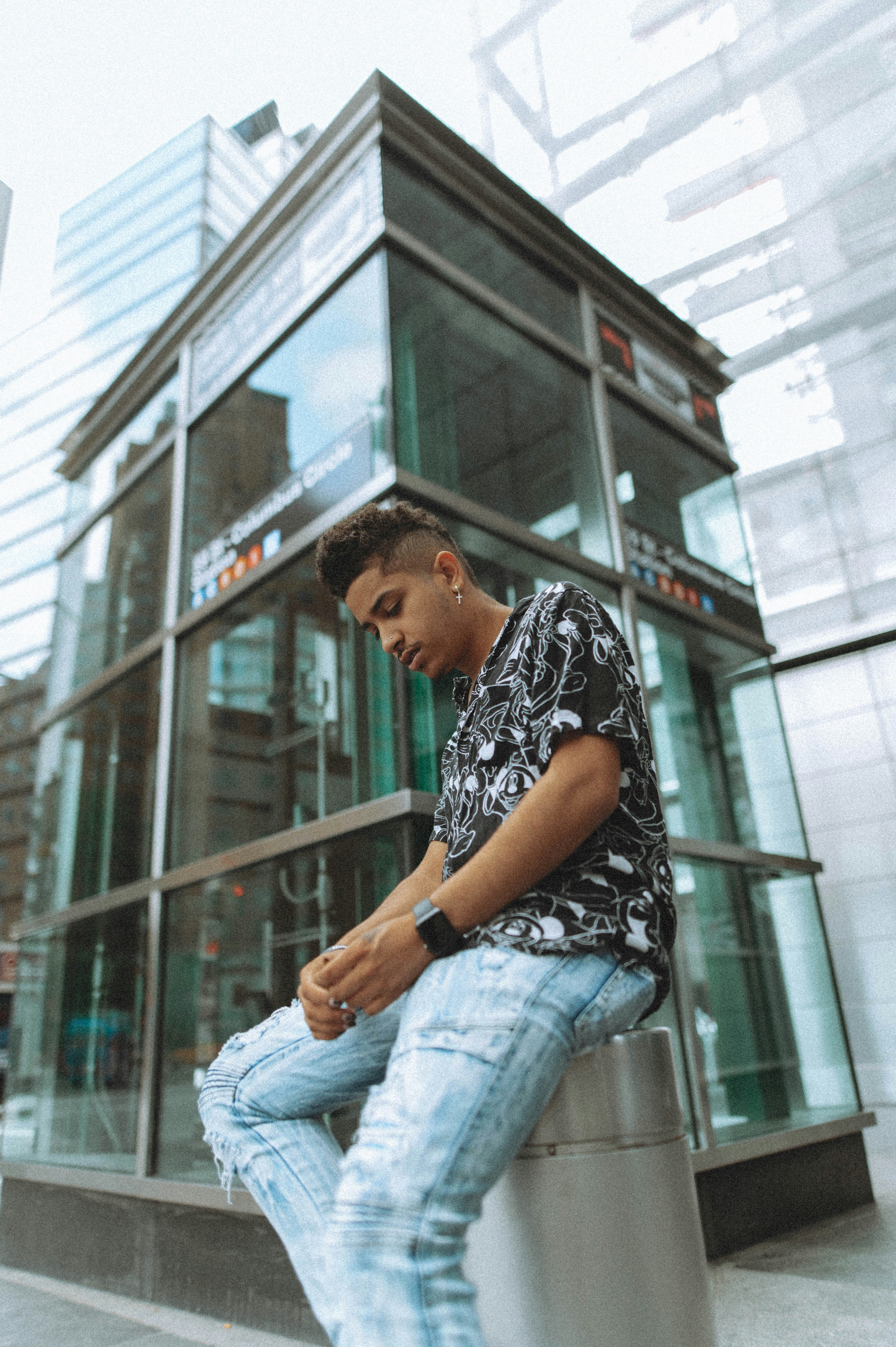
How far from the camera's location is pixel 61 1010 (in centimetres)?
458

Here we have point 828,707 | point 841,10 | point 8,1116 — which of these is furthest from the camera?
point 841,10

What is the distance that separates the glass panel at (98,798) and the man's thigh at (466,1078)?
345cm

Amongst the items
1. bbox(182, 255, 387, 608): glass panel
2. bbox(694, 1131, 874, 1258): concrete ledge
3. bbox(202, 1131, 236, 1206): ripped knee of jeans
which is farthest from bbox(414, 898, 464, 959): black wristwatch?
bbox(694, 1131, 874, 1258): concrete ledge

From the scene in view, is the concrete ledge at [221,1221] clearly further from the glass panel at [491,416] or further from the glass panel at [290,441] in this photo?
the glass panel at [491,416]

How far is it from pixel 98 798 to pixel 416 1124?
4379 mm

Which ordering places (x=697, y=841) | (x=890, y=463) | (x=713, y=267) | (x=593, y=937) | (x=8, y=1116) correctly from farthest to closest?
(x=713, y=267) < (x=890, y=463) < (x=8, y=1116) < (x=697, y=841) < (x=593, y=937)

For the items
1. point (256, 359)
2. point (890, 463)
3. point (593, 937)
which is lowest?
point (593, 937)

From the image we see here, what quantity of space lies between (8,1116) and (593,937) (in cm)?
460

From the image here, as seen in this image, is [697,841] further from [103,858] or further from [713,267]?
[713,267]

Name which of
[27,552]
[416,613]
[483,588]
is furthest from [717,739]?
[27,552]

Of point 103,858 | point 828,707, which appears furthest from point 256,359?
point 828,707

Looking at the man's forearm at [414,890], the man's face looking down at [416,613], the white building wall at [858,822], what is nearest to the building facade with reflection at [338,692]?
the man's forearm at [414,890]

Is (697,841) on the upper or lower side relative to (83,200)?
lower

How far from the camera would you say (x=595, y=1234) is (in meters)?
1.01
